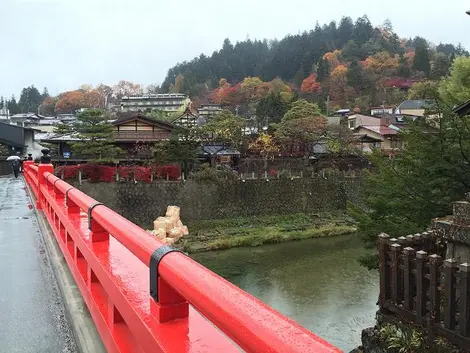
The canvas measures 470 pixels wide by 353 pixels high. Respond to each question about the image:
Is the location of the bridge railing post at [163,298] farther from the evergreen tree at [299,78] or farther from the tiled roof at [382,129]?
the evergreen tree at [299,78]

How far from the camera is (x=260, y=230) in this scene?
19.2 m

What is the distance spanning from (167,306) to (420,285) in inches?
189

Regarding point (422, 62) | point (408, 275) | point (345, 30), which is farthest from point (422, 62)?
point (408, 275)

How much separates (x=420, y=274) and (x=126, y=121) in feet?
67.3

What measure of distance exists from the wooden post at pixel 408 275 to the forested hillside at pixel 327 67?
41.4 meters

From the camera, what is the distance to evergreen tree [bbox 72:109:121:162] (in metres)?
18.8

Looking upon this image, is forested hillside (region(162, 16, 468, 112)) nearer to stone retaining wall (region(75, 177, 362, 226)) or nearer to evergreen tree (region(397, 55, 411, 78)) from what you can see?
evergreen tree (region(397, 55, 411, 78))

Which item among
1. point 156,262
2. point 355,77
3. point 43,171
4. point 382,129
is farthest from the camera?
point 355,77

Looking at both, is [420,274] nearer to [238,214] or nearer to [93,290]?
[93,290]

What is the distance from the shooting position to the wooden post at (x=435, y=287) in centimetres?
492

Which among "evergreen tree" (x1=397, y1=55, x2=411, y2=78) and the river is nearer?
the river

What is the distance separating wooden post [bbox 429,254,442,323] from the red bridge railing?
161 inches

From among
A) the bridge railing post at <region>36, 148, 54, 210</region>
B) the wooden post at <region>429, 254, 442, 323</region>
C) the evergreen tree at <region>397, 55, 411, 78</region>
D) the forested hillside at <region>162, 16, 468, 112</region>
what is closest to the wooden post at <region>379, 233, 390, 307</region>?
the wooden post at <region>429, 254, 442, 323</region>

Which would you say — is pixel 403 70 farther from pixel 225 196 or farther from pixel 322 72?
pixel 225 196
